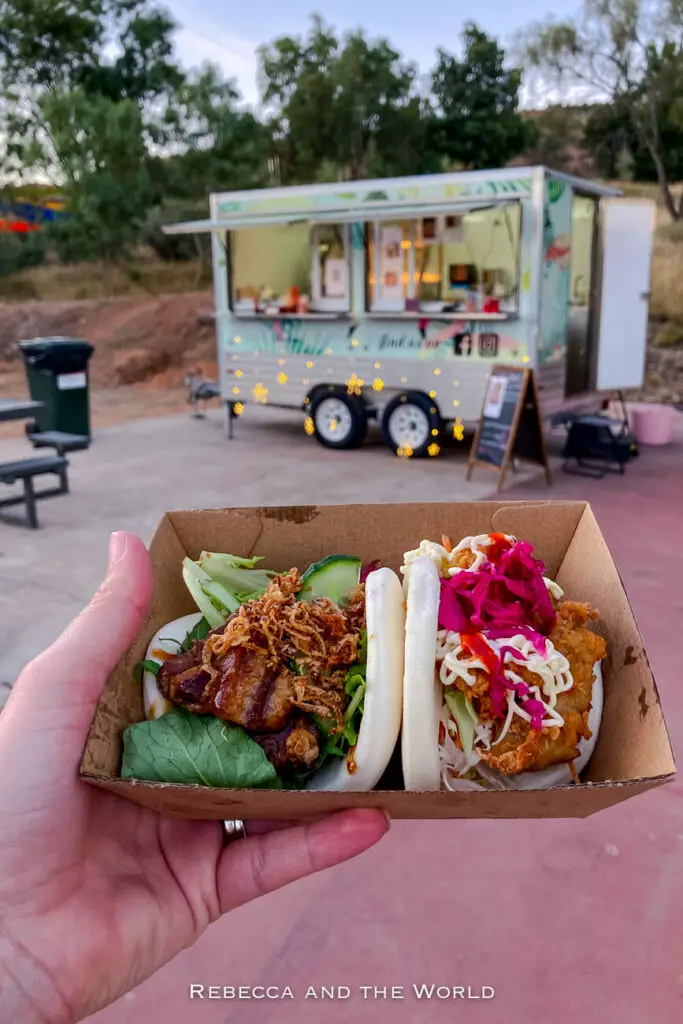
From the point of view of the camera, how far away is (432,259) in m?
11.7

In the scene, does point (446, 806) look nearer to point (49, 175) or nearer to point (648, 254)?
point (648, 254)

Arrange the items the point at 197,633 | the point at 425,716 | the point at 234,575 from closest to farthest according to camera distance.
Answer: the point at 425,716
the point at 197,633
the point at 234,575

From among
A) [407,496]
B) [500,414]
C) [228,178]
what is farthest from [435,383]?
[228,178]

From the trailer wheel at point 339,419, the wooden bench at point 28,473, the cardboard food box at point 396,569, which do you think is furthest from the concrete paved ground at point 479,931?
the trailer wheel at point 339,419

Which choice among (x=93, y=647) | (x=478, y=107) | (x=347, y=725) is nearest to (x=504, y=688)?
(x=347, y=725)

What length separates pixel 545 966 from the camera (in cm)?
284

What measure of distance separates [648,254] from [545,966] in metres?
10.6

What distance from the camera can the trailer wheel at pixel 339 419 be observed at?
11430 millimetres

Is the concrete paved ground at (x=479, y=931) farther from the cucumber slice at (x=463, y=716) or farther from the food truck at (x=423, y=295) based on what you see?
the food truck at (x=423, y=295)

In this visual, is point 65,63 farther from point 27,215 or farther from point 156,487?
point 156,487

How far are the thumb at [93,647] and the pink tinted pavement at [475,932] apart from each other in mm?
1506

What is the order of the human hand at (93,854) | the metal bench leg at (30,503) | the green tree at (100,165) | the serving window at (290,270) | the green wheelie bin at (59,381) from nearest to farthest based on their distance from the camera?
the human hand at (93,854) → the metal bench leg at (30,503) → the green wheelie bin at (59,381) → the serving window at (290,270) → the green tree at (100,165)

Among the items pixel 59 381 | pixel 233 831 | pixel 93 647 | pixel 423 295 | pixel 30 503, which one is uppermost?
pixel 423 295

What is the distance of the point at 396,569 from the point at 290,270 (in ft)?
35.9
